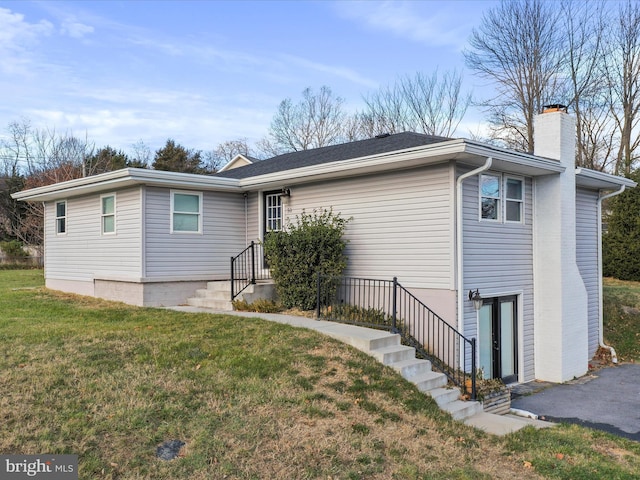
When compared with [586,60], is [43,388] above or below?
below

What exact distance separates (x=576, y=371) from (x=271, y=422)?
301 inches

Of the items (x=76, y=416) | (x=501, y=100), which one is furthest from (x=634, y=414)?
(x=501, y=100)

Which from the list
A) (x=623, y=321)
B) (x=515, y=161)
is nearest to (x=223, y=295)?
(x=515, y=161)

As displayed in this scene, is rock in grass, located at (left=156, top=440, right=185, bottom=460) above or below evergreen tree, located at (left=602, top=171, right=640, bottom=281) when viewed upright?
below

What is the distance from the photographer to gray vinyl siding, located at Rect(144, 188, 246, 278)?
10750 mm

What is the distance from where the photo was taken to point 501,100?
25.2 meters

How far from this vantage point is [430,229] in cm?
873

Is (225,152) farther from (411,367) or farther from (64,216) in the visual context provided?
(411,367)

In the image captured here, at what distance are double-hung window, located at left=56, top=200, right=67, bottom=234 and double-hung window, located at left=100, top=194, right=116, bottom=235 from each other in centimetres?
213

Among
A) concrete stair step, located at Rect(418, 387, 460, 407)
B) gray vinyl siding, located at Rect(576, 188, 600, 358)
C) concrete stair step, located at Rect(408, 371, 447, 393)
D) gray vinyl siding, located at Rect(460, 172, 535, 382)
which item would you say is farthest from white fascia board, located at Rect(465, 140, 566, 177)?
concrete stair step, located at Rect(418, 387, 460, 407)

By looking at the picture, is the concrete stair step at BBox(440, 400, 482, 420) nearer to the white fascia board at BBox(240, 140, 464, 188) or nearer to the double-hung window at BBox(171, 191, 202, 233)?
the white fascia board at BBox(240, 140, 464, 188)

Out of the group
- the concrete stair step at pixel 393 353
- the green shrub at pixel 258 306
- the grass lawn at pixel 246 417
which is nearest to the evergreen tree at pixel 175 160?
the green shrub at pixel 258 306

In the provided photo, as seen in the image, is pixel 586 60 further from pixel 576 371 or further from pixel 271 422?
pixel 271 422

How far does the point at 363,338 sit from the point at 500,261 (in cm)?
358
